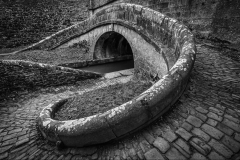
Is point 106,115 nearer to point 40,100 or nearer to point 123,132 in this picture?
point 123,132

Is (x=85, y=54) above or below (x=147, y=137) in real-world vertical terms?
above

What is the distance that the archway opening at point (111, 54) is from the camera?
630cm

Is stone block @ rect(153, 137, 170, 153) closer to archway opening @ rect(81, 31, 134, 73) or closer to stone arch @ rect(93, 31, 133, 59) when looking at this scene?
archway opening @ rect(81, 31, 134, 73)

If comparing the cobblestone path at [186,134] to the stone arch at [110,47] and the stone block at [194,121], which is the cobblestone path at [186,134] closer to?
the stone block at [194,121]

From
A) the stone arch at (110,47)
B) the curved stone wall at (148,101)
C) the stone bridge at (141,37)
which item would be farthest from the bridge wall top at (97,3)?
the curved stone wall at (148,101)

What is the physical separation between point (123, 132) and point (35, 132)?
2.12m

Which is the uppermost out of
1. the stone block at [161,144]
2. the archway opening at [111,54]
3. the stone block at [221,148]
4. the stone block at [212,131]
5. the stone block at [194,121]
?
the archway opening at [111,54]

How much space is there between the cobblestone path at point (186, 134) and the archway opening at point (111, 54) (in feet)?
12.7

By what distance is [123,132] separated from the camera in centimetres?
175

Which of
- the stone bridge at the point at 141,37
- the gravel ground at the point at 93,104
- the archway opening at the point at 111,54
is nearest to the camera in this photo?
the gravel ground at the point at 93,104

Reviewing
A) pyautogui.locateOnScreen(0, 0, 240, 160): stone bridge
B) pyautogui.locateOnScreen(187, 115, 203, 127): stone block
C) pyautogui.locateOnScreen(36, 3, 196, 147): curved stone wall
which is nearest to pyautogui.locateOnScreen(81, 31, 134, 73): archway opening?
pyautogui.locateOnScreen(0, 0, 240, 160): stone bridge

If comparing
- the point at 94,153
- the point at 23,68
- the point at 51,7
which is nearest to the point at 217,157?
the point at 94,153

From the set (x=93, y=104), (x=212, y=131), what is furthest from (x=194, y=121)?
(x=93, y=104)

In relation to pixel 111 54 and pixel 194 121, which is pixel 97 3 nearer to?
pixel 111 54
